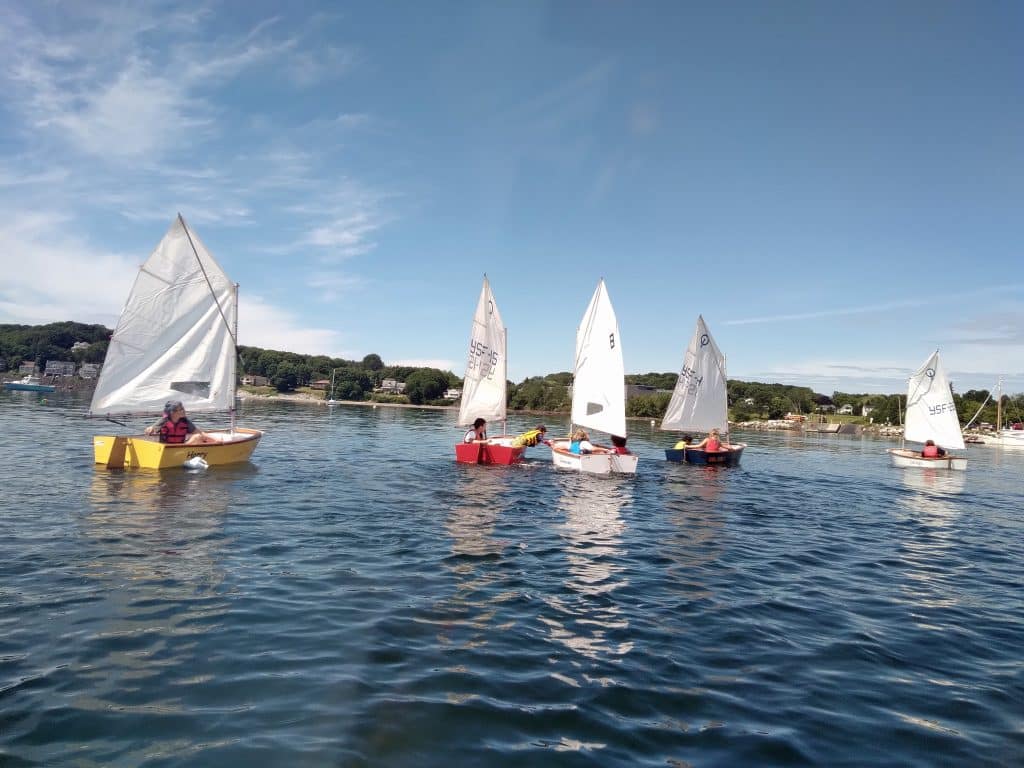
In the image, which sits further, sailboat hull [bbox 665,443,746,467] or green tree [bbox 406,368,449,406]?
green tree [bbox 406,368,449,406]

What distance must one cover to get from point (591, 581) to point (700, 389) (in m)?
31.3

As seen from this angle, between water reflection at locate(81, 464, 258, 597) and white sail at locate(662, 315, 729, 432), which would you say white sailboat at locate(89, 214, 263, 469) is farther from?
white sail at locate(662, 315, 729, 432)

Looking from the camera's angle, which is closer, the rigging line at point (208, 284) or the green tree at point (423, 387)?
the rigging line at point (208, 284)

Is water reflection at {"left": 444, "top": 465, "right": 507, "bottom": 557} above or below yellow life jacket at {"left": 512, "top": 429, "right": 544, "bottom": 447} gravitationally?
below

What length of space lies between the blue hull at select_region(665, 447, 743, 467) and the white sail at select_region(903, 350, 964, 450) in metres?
17.6

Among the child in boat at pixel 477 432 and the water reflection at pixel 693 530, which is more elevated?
the child in boat at pixel 477 432

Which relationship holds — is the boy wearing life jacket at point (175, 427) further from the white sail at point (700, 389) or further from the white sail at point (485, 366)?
the white sail at point (700, 389)

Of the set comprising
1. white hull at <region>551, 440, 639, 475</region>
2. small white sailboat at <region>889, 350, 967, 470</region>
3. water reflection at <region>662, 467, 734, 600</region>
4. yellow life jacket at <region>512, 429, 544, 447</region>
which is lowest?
water reflection at <region>662, 467, 734, 600</region>

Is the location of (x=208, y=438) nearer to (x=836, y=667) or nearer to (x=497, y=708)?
(x=497, y=708)

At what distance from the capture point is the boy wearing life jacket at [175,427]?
23625 mm

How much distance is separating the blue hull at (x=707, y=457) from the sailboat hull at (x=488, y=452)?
40.1 feet

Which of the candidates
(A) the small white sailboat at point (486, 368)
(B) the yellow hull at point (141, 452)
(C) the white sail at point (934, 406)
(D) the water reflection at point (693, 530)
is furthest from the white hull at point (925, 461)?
(B) the yellow hull at point (141, 452)

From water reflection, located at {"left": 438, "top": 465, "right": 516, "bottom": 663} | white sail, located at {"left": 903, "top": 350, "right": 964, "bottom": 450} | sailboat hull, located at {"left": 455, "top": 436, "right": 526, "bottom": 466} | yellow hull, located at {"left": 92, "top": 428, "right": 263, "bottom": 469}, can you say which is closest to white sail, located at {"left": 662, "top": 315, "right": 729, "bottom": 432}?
sailboat hull, located at {"left": 455, "top": 436, "right": 526, "bottom": 466}

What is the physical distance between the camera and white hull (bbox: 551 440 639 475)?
29098mm
